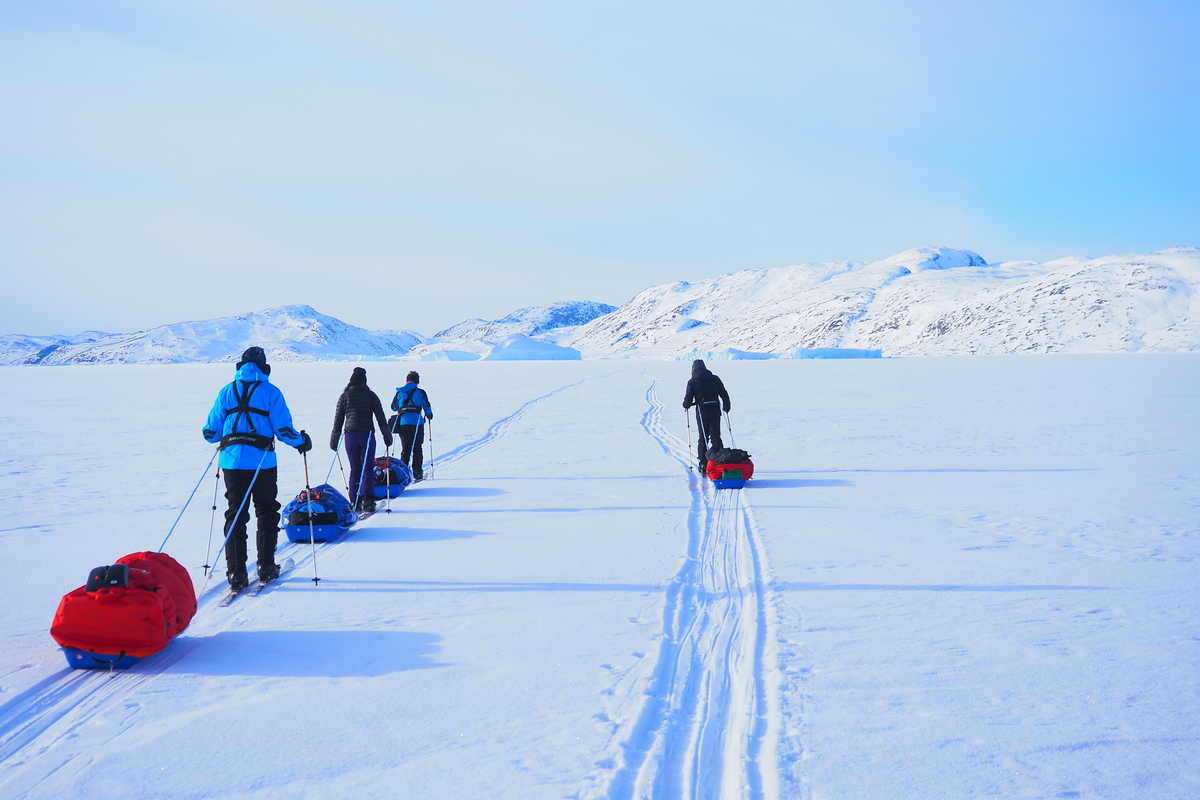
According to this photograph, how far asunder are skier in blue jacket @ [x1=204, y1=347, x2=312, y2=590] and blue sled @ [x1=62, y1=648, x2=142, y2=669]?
138 centimetres

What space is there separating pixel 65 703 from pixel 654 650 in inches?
118

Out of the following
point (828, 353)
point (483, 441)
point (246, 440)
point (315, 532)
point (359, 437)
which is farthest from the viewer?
point (828, 353)

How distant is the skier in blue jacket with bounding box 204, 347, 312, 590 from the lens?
5.62m

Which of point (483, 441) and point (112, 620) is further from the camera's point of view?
point (483, 441)

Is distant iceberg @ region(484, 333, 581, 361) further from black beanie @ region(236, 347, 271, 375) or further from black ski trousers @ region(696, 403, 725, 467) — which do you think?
black beanie @ region(236, 347, 271, 375)

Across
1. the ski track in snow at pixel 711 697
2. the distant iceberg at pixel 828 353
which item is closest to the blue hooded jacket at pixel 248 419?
the ski track in snow at pixel 711 697

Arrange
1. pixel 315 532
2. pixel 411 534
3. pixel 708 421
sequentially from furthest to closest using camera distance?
pixel 708 421 < pixel 411 534 < pixel 315 532

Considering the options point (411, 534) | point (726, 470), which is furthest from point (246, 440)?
point (726, 470)

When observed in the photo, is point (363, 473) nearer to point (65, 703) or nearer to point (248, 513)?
point (248, 513)

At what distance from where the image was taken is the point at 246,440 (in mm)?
5605

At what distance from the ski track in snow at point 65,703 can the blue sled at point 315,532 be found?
1781 millimetres

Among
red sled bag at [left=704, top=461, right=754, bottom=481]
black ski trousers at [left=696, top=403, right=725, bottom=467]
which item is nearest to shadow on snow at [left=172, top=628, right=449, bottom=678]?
red sled bag at [left=704, top=461, right=754, bottom=481]

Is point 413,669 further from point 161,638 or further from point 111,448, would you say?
point 111,448

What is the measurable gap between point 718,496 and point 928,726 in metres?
5.71
